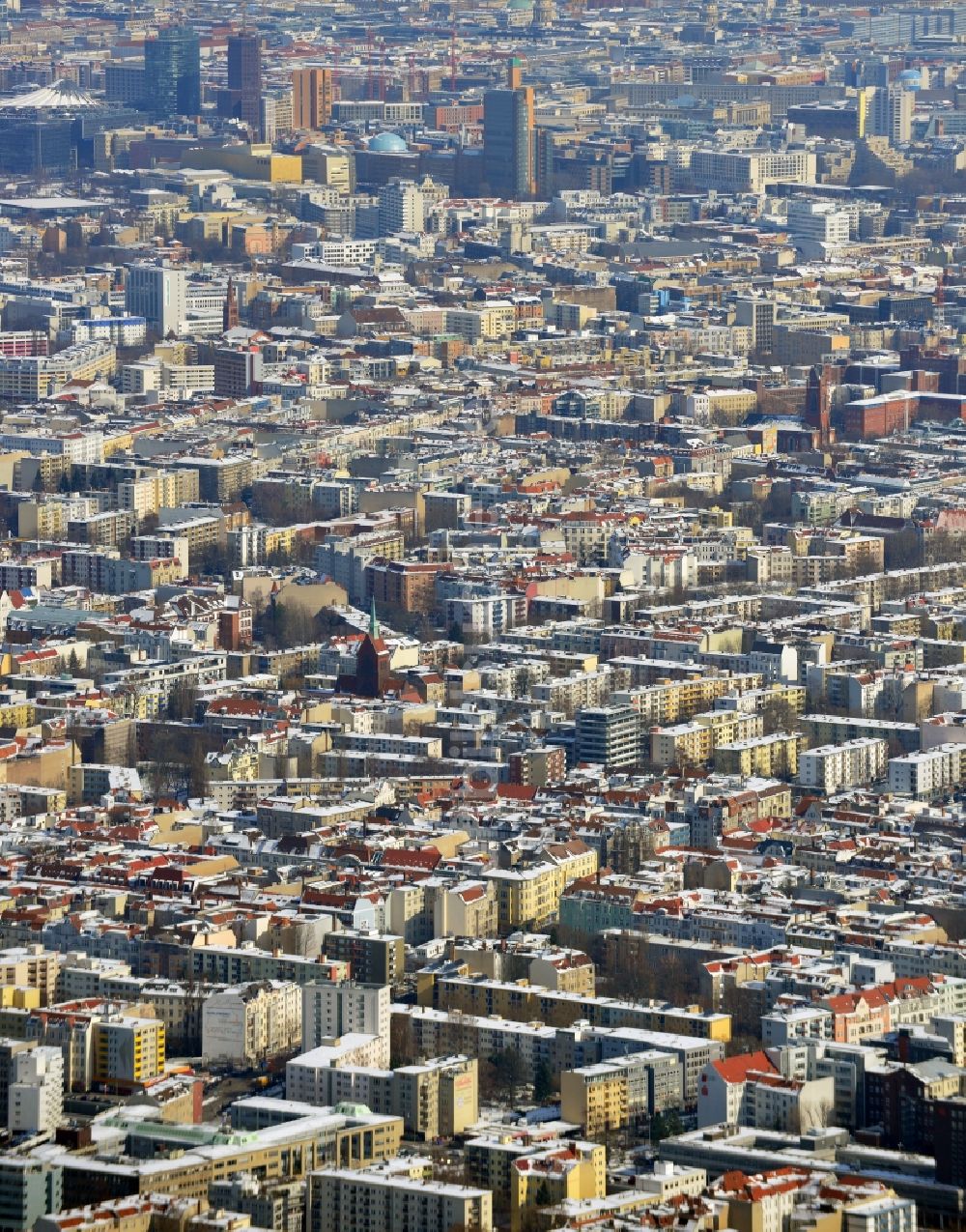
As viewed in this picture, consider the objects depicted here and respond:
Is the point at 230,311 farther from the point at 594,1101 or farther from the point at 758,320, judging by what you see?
the point at 594,1101

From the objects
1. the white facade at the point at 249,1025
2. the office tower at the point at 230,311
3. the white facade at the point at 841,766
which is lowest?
the office tower at the point at 230,311

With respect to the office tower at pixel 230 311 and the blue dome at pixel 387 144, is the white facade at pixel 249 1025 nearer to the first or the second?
the office tower at pixel 230 311

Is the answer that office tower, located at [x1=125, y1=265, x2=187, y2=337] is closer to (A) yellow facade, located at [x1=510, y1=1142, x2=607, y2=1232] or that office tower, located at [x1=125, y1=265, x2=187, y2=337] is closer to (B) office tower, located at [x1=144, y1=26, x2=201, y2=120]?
(B) office tower, located at [x1=144, y1=26, x2=201, y2=120]

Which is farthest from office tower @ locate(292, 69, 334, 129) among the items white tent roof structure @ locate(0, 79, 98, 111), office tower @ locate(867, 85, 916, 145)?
office tower @ locate(867, 85, 916, 145)

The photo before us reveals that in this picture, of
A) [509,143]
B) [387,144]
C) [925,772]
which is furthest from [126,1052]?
[387,144]

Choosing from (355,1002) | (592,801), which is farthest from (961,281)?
(355,1002)

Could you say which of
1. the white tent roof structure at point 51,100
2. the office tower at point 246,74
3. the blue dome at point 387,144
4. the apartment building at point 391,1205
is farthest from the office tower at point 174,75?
the apartment building at point 391,1205
